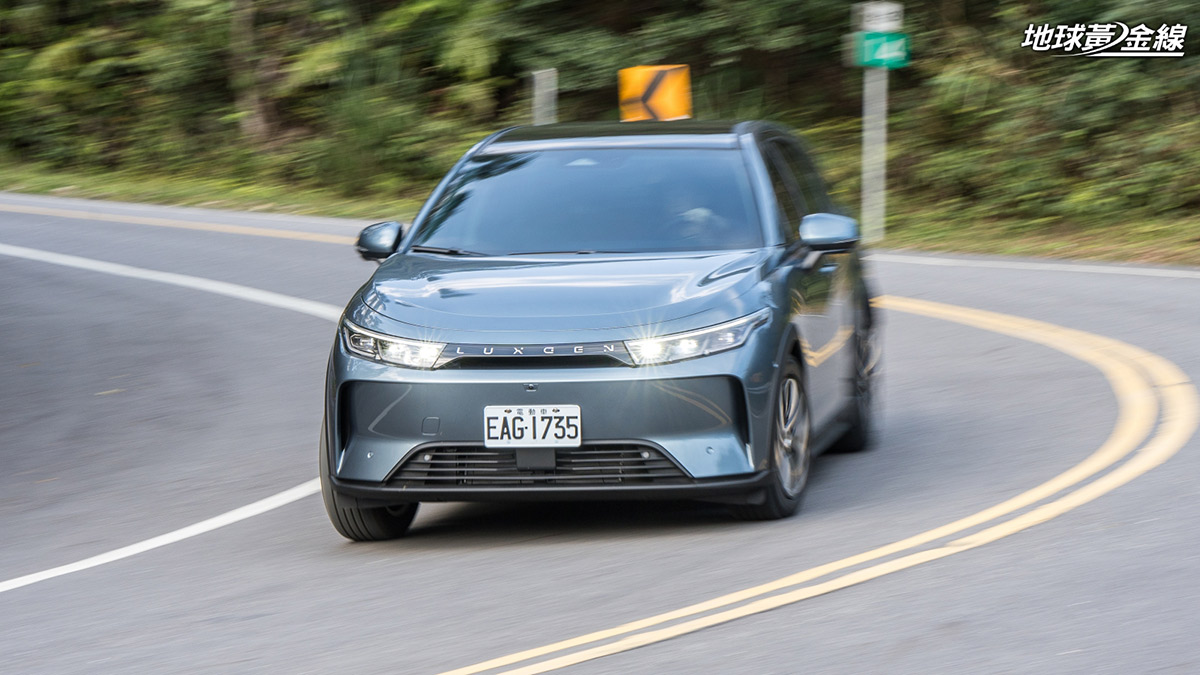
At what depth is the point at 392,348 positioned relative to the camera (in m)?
6.30

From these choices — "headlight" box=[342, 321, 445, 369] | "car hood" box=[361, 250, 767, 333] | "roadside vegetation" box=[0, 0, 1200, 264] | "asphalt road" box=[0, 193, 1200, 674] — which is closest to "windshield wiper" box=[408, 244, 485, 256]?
"car hood" box=[361, 250, 767, 333]

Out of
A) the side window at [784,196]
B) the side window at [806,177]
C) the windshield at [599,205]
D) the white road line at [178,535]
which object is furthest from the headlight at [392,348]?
the side window at [806,177]

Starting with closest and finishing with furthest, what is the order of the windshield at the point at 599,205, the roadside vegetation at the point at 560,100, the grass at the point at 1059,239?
the windshield at the point at 599,205, the grass at the point at 1059,239, the roadside vegetation at the point at 560,100

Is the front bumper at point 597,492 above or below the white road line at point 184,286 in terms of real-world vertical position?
above

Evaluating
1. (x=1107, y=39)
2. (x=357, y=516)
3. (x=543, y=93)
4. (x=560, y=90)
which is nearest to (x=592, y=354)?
(x=357, y=516)

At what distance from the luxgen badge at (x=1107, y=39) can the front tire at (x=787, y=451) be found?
16201 millimetres

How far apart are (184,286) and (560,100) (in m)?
12.6

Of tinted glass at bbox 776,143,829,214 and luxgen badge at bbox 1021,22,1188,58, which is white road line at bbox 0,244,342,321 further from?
luxgen badge at bbox 1021,22,1188,58

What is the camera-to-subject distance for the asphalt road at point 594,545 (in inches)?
197

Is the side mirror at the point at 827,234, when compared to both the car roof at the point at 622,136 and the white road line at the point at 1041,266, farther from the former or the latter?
the white road line at the point at 1041,266

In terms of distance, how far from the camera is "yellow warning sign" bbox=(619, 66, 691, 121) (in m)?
18.4

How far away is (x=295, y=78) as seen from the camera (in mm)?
30500

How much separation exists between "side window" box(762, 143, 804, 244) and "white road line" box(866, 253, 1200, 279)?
28.6ft

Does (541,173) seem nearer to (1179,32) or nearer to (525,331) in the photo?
(525,331)
